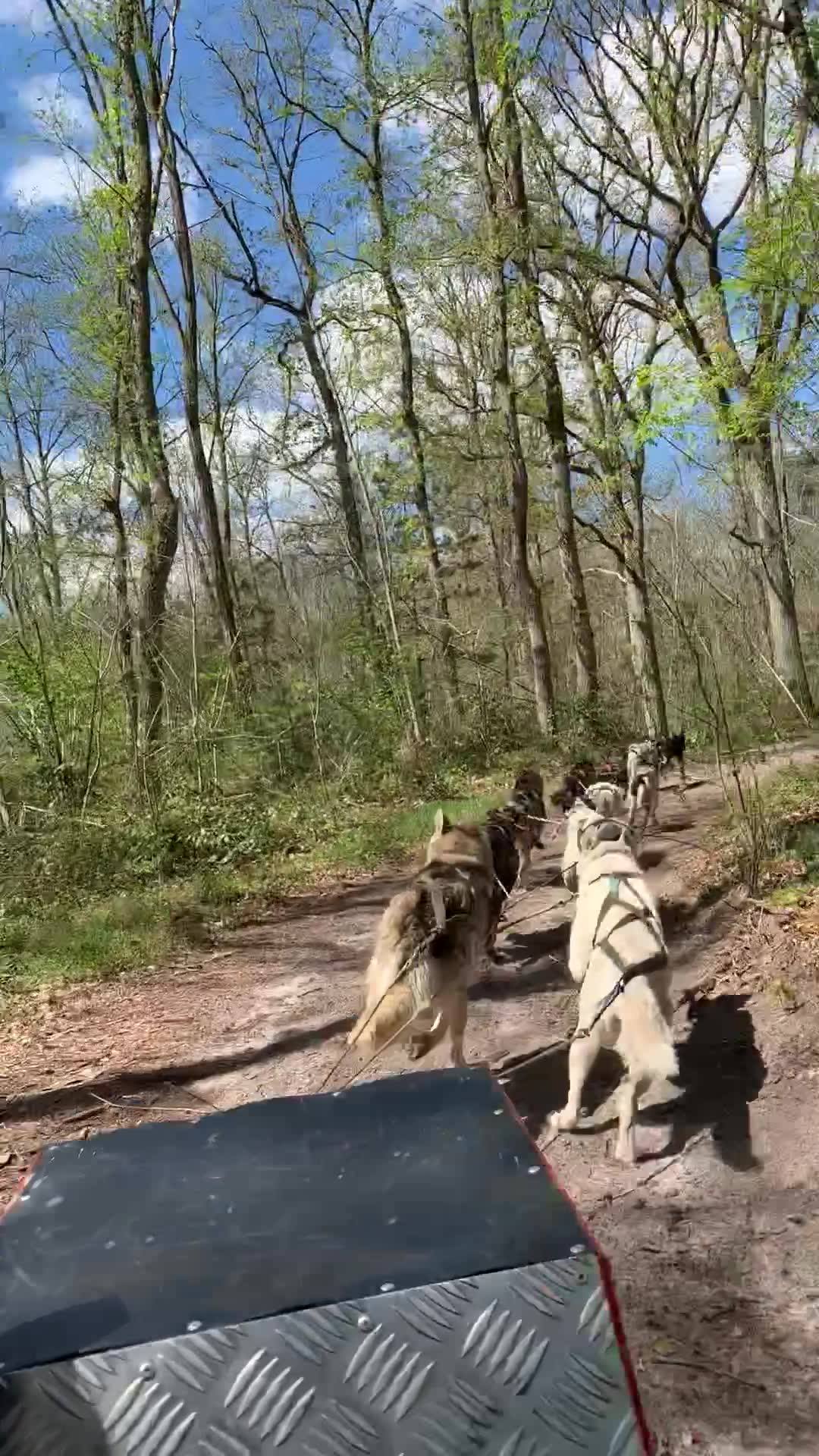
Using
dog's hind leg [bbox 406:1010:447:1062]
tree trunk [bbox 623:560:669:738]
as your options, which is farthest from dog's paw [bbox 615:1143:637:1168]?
tree trunk [bbox 623:560:669:738]

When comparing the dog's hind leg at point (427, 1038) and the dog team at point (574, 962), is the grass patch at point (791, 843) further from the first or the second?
the dog's hind leg at point (427, 1038)

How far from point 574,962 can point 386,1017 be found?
1340 mm

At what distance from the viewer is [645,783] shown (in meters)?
11.4

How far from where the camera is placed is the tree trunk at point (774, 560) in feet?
58.2

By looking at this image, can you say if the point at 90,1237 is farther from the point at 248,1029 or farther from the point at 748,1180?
the point at 248,1029

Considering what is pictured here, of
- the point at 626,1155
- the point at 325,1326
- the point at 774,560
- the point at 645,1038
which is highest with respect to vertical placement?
the point at 774,560

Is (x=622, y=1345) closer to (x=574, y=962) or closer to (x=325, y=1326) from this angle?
(x=325, y=1326)

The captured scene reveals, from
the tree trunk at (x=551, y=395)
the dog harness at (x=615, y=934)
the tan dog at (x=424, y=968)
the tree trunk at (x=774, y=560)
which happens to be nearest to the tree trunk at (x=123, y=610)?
the tan dog at (x=424, y=968)

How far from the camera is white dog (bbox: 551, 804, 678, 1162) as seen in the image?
15.0 ft

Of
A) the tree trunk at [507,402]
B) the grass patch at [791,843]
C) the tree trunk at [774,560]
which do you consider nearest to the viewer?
the grass patch at [791,843]

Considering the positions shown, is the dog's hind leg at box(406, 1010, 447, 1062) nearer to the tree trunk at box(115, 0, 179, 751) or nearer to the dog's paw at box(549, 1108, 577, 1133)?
the dog's paw at box(549, 1108, 577, 1133)

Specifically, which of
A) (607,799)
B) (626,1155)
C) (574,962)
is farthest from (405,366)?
(626,1155)

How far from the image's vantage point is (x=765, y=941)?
22.0 feet

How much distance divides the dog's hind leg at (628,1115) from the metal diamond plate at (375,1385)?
2778mm
